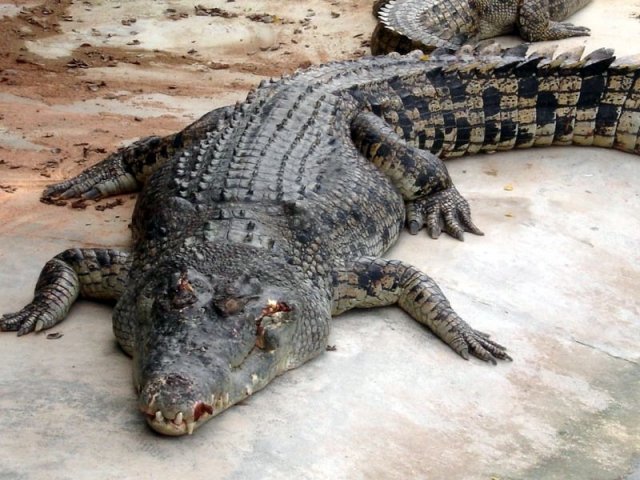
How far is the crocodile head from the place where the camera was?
11.3 ft

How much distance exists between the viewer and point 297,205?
4.71 metres

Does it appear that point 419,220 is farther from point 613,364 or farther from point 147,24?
point 147,24

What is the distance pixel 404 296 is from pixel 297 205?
708 millimetres

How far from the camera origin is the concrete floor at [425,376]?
11.6ft

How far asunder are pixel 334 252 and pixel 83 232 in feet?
5.47

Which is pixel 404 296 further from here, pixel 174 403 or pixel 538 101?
pixel 538 101

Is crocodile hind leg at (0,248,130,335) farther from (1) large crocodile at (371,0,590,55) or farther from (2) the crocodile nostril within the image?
(1) large crocodile at (371,0,590,55)

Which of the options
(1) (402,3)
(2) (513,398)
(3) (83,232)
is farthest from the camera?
(1) (402,3)

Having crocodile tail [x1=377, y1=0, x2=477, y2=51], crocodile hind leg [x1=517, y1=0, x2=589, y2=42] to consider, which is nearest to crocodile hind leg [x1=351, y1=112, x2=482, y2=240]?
crocodile tail [x1=377, y1=0, x2=477, y2=51]

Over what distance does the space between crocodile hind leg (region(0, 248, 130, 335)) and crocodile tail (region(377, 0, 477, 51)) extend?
15.2ft

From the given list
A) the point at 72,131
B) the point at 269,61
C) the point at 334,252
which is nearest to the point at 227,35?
the point at 269,61

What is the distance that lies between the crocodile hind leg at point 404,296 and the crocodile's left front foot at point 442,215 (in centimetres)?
88

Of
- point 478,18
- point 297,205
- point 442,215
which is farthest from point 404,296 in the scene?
point 478,18

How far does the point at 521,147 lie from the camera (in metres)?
6.85
